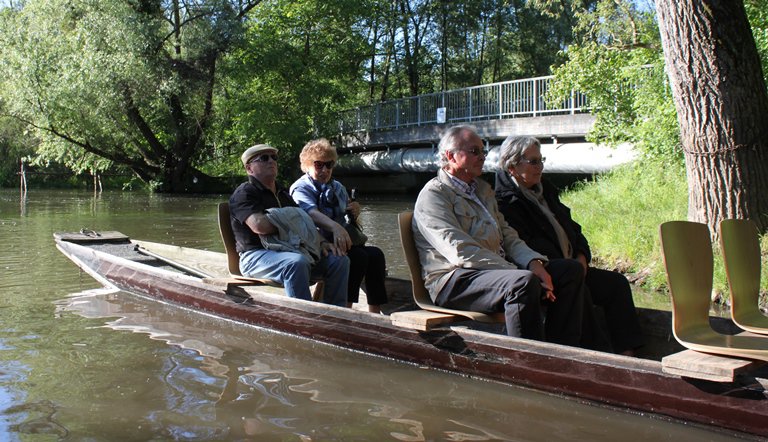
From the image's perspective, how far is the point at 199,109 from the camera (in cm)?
2933

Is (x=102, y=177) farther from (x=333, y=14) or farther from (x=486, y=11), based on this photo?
(x=486, y=11)

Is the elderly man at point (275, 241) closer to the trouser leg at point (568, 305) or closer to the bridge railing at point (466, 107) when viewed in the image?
the trouser leg at point (568, 305)

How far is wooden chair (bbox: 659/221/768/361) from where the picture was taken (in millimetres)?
3730

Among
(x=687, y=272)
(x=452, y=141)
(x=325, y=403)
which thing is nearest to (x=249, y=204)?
(x=452, y=141)

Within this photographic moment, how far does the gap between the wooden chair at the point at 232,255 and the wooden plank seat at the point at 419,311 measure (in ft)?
4.20

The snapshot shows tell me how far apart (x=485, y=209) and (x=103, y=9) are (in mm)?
24104

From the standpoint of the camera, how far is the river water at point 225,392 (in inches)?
155

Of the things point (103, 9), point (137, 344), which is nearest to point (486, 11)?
point (103, 9)

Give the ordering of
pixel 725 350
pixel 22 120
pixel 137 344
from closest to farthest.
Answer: pixel 725 350, pixel 137 344, pixel 22 120

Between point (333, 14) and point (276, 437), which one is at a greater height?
point (333, 14)

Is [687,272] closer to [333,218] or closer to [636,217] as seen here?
[333,218]

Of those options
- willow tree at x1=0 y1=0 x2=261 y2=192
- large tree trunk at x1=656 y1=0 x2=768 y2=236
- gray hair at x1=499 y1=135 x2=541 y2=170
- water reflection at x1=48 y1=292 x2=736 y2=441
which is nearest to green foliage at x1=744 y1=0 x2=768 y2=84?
large tree trunk at x1=656 y1=0 x2=768 y2=236

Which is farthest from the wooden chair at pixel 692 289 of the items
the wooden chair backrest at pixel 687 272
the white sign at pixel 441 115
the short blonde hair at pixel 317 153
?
the white sign at pixel 441 115

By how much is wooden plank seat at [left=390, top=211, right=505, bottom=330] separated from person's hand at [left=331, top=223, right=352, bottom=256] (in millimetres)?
1170
